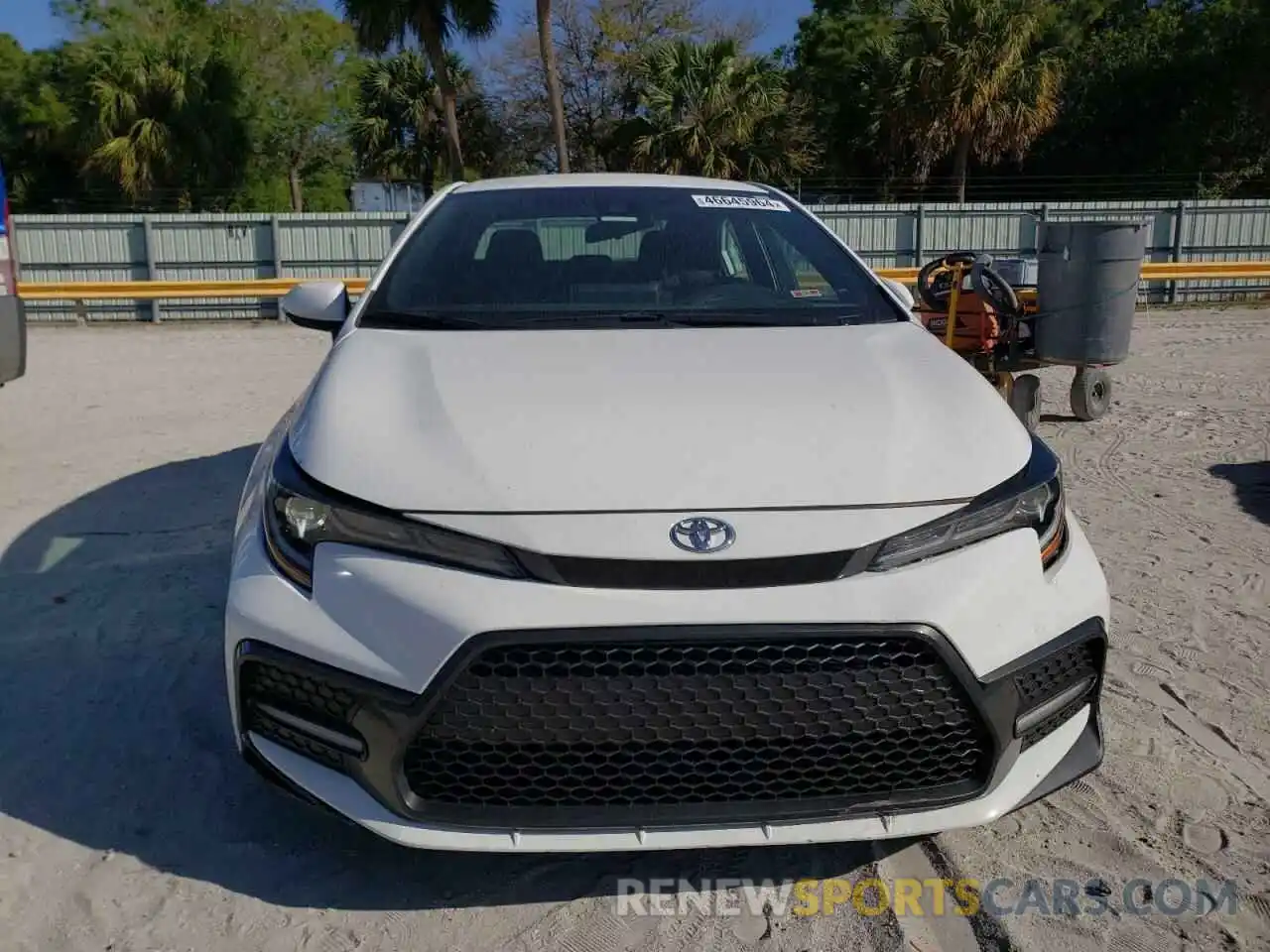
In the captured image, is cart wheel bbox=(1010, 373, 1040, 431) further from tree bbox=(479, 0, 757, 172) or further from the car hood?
tree bbox=(479, 0, 757, 172)

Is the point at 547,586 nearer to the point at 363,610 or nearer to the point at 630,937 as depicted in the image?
the point at 363,610

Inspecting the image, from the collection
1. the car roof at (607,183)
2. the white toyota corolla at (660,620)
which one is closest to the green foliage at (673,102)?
the car roof at (607,183)

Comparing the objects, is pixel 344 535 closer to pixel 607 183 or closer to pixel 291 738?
pixel 291 738

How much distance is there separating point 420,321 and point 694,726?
1.50 meters

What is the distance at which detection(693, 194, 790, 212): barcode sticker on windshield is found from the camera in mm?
3789

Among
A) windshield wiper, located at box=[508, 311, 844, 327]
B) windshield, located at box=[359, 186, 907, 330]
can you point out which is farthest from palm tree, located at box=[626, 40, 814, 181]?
windshield wiper, located at box=[508, 311, 844, 327]

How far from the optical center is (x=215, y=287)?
51.9 ft

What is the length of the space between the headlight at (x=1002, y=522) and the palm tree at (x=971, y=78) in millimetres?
19859

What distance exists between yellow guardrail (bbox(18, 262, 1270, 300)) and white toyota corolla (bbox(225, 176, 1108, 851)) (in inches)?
524

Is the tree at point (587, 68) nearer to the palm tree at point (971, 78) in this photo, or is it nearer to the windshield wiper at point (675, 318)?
the palm tree at point (971, 78)

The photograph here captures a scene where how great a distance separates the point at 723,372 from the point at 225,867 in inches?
62.8

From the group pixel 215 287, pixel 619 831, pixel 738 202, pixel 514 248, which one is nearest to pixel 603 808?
pixel 619 831

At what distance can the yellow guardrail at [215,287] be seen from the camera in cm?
1534

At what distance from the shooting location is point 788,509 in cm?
210
